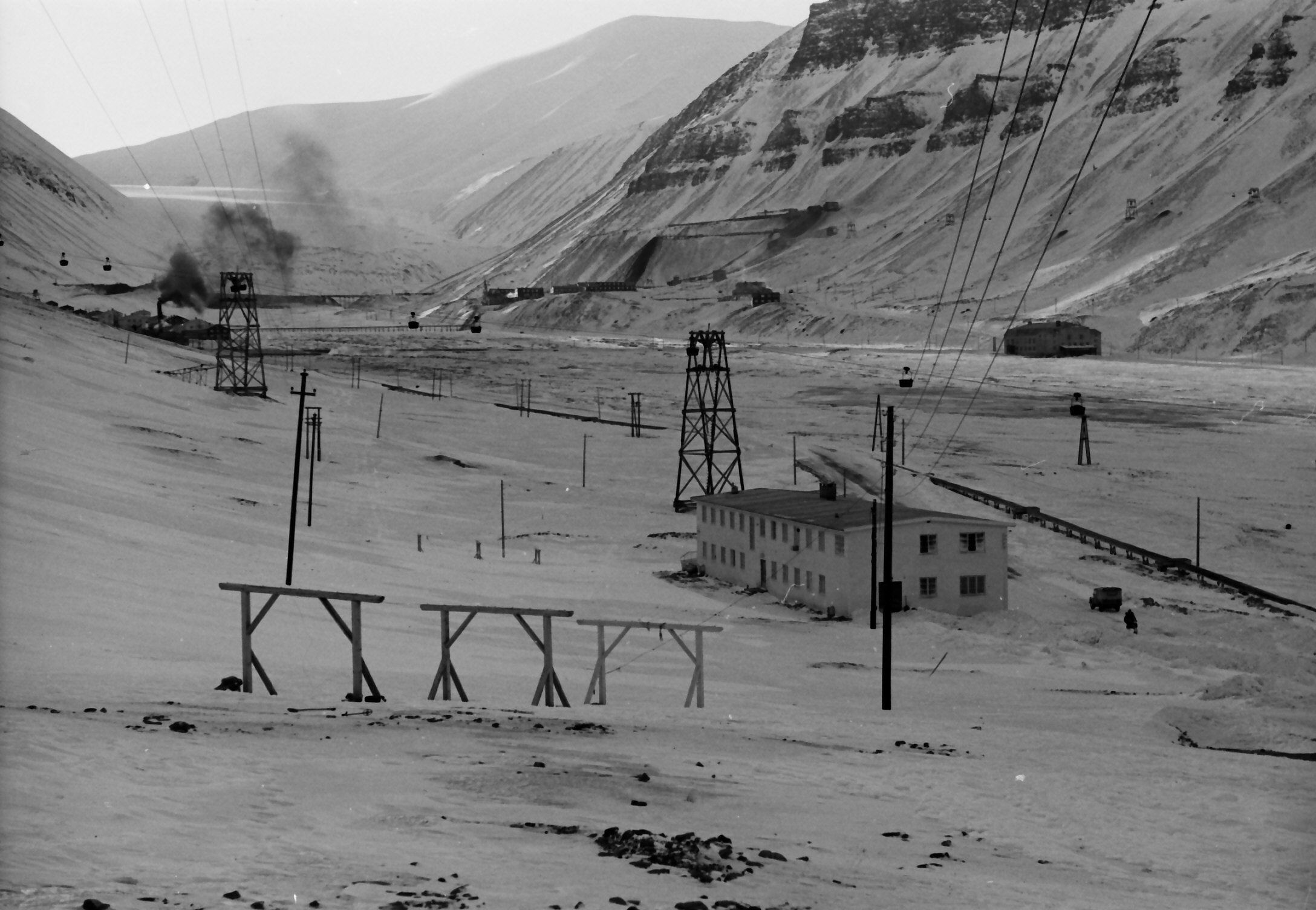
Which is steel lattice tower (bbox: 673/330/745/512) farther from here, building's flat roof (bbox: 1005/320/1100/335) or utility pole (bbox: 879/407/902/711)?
building's flat roof (bbox: 1005/320/1100/335)

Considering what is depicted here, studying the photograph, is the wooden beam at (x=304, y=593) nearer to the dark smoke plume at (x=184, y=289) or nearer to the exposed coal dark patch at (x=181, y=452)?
the exposed coal dark patch at (x=181, y=452)

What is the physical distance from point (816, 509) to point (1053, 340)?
104258mm

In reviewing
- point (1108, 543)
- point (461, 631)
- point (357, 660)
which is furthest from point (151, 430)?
point (357, 660)

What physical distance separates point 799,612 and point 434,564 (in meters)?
10.7

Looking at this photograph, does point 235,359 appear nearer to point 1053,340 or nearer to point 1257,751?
point 1257,751

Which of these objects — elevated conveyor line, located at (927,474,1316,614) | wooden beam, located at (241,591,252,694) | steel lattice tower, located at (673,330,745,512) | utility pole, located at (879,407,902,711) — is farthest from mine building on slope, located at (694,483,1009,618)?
wooden beam, located at (241,591,252,694)

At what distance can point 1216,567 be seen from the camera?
53.3 metres

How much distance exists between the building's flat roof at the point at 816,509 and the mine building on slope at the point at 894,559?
0.19 ft

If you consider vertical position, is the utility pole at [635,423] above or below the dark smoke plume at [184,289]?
below

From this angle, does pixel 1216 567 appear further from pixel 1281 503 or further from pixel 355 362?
pixel 355 362

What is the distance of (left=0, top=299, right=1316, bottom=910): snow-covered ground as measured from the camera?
45.6 ft

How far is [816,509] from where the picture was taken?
4619cm

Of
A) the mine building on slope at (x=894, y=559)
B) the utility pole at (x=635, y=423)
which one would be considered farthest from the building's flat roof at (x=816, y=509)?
the utility pole at (x=635, y=423)

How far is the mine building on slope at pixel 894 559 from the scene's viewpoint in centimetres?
4238
